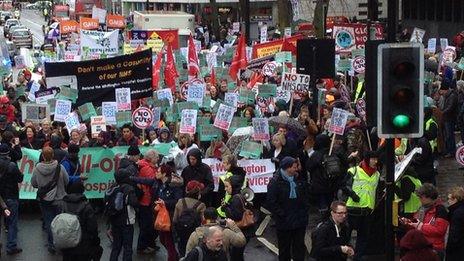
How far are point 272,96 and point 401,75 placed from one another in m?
11.6

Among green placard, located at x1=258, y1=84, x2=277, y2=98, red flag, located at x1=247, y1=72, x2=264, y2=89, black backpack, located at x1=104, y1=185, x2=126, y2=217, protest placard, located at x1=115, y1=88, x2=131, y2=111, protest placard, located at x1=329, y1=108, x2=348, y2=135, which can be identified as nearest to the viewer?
black backpack, located at x1=104, y1=185, x2=126, y2=217

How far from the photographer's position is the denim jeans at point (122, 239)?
12445mm

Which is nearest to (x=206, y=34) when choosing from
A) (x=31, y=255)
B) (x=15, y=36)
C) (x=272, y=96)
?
(x=15, y=36)

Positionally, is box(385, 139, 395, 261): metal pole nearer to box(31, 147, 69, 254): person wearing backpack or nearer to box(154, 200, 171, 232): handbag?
box(154, 200, 171, 232): handbag

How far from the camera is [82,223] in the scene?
11.3 meters

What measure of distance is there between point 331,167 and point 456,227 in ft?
12.5

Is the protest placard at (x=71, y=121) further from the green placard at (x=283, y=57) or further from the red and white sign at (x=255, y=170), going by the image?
the green placard at (x=283, y=57)

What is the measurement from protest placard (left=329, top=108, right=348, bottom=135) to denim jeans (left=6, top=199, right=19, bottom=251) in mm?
5250

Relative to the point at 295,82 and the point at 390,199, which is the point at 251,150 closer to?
the point at 295,82

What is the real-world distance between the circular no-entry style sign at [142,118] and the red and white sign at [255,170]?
8.33ft

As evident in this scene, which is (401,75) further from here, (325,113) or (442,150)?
(442,150)

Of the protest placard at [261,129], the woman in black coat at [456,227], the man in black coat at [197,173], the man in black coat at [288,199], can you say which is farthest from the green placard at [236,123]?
the woman in black coat at [456,227]

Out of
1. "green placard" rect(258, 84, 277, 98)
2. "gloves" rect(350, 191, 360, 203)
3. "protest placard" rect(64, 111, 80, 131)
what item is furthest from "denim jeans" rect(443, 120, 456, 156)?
"gloves" rect(350, 191, 360, 203)

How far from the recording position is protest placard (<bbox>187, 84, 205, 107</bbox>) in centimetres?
1948
